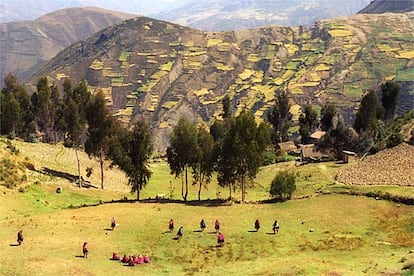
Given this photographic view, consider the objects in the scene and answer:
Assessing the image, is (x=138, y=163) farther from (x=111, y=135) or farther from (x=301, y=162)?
(x=301, y=162)

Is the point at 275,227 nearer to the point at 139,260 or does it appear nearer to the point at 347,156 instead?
the point at 139,260

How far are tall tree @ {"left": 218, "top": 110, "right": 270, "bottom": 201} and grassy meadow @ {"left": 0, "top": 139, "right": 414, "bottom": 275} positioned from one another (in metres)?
5.11

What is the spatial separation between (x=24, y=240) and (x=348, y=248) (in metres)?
30.3

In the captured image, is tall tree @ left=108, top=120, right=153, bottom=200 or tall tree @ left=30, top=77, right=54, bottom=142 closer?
tall tree @ left=108, top=120, right=153, bottom=200

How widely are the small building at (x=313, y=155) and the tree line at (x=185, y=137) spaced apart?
171 centimetres

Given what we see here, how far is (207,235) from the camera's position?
48000mm

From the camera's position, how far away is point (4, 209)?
55125 mm

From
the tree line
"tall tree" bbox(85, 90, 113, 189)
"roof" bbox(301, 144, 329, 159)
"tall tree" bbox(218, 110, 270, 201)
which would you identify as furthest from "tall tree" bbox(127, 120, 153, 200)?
"roof" bbox(301, 144, 329, 159)

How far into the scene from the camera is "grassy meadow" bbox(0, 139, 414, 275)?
38094mm

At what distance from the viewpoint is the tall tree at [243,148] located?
209ft

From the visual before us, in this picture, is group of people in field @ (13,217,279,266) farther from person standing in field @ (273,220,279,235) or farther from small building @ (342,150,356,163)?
small building @ (342,150,356,163)

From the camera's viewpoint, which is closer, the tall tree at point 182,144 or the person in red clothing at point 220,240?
the person in red clothing at point 220,240

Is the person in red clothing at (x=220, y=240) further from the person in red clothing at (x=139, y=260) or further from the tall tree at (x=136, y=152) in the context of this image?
the tall tree at (x=136, y=152)

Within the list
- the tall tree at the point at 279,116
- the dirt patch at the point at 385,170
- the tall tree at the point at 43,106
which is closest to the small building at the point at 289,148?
the tall tree at the point at 279,116
